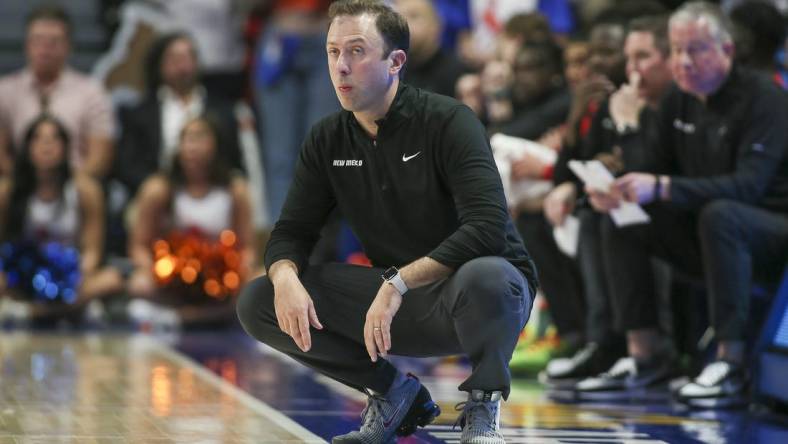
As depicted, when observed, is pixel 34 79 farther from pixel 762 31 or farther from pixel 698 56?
pixel 698 56

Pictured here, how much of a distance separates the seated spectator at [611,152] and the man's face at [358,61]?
226 centimetres

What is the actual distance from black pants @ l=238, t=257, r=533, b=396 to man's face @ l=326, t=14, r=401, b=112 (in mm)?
538

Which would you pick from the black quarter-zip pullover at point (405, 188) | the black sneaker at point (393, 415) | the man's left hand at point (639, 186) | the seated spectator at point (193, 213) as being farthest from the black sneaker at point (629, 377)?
the seated spectator at point (193, 213)

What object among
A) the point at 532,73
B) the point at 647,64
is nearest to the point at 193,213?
the point at 532,73

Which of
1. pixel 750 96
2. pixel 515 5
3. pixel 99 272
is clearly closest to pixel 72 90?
pixel 99 272

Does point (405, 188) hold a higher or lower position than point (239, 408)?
higher

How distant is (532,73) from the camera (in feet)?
23.7

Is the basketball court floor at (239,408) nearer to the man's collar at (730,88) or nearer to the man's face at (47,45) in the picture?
the man's collar at (730,88)

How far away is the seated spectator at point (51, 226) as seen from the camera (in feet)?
30.6

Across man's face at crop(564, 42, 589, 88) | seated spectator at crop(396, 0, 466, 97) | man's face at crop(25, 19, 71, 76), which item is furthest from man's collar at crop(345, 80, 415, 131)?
man's face at crop(25, 19, 71, 76)

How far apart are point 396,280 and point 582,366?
8.57ft

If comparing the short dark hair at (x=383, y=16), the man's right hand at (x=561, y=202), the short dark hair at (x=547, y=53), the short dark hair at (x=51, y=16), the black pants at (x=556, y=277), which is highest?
the short dark hair at (x=51, y=16)

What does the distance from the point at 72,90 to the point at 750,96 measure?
18.6 feet

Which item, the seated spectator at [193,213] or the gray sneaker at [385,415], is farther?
the seated spectator at [193,213]
